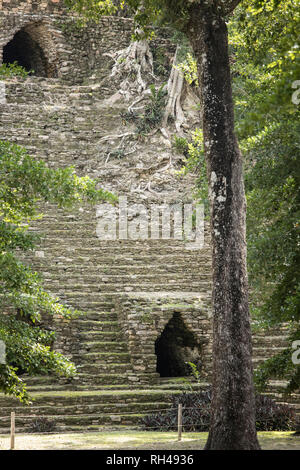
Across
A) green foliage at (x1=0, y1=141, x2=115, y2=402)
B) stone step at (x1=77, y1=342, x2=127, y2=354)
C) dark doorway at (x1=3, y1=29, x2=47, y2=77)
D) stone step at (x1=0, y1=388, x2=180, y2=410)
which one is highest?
dark doorway at (x1=3, y1=29, x2=47, y2=77)

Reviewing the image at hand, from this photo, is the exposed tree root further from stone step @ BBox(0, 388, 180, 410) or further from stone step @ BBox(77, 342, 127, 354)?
stone step @ BBox(0, 388, 180, 410)

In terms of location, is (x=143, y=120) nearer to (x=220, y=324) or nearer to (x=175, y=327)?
(x=175, y=327)

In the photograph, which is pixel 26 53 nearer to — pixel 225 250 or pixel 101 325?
pixel 101 325

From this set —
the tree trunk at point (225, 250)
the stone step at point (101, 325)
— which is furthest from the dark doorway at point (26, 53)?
the tree trunk at point (225, 250)

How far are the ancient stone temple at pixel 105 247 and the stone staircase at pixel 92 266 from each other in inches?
1.1

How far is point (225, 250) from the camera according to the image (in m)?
6.76

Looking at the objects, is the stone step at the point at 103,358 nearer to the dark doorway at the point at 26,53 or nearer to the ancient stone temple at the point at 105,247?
the ancient stone temple at the point at 105,247

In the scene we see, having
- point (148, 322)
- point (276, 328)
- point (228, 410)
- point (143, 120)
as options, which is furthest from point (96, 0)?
point (143, 120)

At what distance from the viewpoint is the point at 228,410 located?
21.2 feet

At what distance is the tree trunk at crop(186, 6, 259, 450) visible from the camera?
255 inches

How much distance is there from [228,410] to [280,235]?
125 inches

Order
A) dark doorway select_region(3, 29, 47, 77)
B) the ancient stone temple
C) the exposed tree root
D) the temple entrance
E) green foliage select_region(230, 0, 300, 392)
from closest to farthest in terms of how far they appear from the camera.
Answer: green foliage select_region(230, 0, 300, 392) < the ancient stone temple < the exposed tree root < the temple entrance < dark doorway select_region(3, 29, 47, 77)

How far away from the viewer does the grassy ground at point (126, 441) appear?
810 centimetres

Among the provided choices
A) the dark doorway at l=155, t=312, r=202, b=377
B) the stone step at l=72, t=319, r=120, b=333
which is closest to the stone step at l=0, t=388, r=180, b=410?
the dark doorway at l=155, t=312, r=202, b=377
